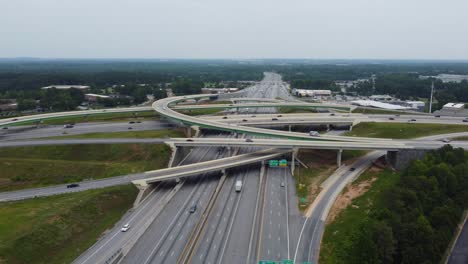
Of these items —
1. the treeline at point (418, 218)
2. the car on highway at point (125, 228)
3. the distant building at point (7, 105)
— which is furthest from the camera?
the distant building at point (7, 105)

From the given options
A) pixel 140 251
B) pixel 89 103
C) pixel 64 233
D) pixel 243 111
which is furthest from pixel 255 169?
pixel 89 103

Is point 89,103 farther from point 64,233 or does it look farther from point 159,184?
point 64,233

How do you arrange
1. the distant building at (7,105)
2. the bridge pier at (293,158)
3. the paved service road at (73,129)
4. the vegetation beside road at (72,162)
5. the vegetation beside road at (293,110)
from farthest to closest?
the vegetation beside road at (293,110)
the distant building at (7,105)
the paved service road at (73,129)
the bridge pier at (293,158)
the vegetation beside road at (72,162)

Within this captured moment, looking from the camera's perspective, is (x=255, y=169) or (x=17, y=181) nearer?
(x=17, y=181)

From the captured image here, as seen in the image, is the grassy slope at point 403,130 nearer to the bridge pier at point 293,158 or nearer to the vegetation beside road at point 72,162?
the bridge pier at point 293,158

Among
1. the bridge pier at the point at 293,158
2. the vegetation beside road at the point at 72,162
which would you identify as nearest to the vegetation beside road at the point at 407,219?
the bridge pier at the point at 293,158

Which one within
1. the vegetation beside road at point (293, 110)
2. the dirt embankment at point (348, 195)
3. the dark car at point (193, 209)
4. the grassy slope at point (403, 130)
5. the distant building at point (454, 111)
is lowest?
the dark car at point (193, 209)

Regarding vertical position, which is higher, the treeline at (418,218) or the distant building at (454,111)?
the distant building at (454,111)

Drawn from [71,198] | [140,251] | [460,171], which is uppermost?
[460,171]
